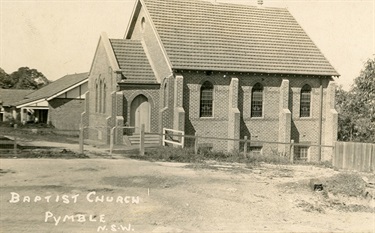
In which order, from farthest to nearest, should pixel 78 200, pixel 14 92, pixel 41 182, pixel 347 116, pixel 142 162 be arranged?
pixel 14 92 → pixel 347 116 → pixel 142 162 → pixel 41 182 → pixel 78 200

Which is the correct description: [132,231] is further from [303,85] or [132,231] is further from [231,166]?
[303,85]

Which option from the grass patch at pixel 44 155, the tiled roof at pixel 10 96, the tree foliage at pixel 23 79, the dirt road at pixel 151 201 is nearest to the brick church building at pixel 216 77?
the grass patch at pixel 44 155

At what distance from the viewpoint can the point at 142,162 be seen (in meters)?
18.1

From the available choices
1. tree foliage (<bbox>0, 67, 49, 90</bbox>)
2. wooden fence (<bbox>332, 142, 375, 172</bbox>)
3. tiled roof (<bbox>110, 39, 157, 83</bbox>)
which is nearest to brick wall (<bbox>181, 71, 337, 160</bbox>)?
tiled roof (<bbox>110, 39, 157, 83</bbox>)

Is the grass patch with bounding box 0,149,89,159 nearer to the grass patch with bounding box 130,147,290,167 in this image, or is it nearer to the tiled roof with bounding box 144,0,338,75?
the grass patch with bounding box 130,147,290,167

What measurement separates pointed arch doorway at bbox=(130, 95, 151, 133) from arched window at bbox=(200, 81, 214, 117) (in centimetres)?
344

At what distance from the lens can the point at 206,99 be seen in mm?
27766

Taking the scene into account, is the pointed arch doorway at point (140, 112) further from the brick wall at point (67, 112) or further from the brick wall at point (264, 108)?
the brick wall at point (67, 112)

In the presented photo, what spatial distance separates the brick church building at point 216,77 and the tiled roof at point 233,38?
0.25ft

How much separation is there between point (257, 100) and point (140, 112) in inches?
311

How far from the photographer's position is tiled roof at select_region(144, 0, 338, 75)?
2745 centimetres

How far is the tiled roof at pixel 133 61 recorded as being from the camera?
27812 millimetres

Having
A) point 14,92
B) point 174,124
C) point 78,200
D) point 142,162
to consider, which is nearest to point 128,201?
point 78,200

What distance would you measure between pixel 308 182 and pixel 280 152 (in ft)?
45.4
